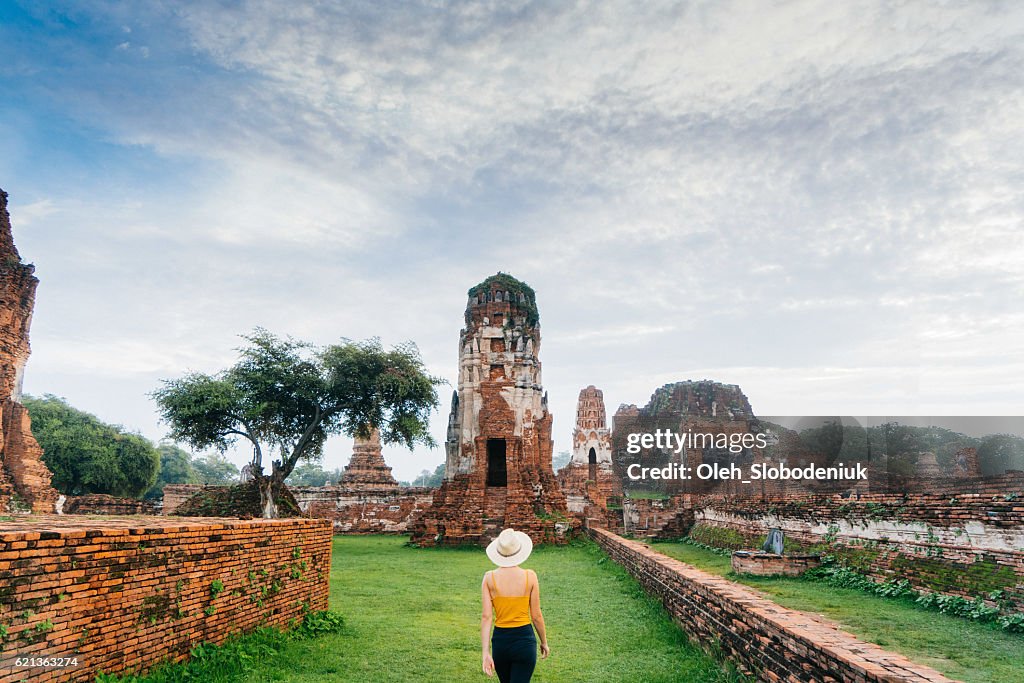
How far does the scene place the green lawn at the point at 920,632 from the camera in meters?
5.09

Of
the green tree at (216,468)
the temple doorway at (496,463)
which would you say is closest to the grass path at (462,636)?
the temple doorway at (496,463)

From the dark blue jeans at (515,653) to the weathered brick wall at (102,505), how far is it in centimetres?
2022

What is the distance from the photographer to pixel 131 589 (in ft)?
15.3

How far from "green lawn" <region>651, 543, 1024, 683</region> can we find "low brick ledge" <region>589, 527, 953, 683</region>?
1065 millimetres

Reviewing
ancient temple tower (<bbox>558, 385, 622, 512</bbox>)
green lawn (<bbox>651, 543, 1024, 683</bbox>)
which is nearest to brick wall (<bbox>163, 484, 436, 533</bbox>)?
ancient temple tower (<bbox>558, 385, 622, 512</bbox>)

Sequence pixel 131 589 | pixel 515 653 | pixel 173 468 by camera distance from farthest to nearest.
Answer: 1. pixel 173 468
2. pixel 131 589
3. pixel 515 653

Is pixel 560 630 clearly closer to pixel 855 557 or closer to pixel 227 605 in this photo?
pixel 227 605

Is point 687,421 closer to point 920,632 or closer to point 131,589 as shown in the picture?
point 920,632

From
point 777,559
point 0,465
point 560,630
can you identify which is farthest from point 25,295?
point 777,559

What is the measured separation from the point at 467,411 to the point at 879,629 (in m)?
14.1

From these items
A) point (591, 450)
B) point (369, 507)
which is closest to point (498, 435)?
point (369, 507)

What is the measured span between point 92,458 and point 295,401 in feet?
69.2

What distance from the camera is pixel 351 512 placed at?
23.7m

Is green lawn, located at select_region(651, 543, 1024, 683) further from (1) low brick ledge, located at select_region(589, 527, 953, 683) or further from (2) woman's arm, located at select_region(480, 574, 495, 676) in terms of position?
(2) woman's arm, located at select_region(480, 574, 495, 676)
